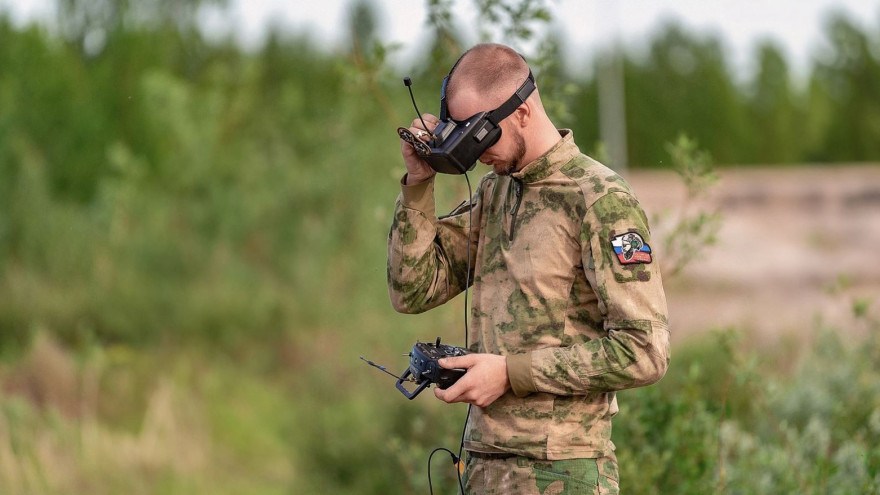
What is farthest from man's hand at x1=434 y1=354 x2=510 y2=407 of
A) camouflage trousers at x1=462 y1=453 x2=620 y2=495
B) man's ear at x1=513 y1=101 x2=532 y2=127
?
man's ear at x1=513 y1=101 x2=532 y2=127

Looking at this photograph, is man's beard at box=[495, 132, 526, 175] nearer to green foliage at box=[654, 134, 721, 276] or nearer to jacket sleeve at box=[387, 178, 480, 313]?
jacket sleeve at box=[387, 178, 480, 313]

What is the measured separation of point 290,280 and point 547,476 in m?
11.8

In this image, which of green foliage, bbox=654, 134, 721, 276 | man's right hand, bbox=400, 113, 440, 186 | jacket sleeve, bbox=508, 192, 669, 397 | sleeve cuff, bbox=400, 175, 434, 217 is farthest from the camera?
green foliage, bbox=654, 134, 721, 276

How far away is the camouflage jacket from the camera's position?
263 cm

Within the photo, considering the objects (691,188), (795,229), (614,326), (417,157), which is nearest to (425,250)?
(417,157)

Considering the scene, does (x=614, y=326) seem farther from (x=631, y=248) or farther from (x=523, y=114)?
(x=523, y=114)

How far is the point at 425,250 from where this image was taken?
2.99m

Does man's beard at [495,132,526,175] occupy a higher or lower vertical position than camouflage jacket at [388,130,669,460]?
higher

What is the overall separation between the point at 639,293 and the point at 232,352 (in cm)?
1113

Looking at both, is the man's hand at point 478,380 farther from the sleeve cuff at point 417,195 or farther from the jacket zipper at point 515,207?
the sleeve cuff at point 417,195

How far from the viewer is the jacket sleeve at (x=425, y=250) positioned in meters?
2.98

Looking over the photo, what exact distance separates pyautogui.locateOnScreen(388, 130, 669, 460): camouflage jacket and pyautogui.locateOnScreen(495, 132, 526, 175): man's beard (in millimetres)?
32

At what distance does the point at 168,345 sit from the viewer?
12.5 m

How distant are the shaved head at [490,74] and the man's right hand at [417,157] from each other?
9 centimetres
